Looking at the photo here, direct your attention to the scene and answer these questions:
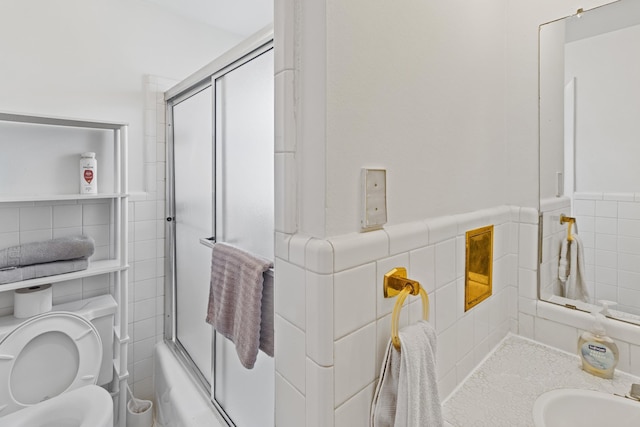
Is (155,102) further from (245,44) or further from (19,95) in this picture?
(245,44)

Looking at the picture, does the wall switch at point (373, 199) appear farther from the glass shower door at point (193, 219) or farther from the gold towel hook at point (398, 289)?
the glass shower door at point (193, 219)

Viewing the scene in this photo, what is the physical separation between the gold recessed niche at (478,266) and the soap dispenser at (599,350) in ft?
0.91

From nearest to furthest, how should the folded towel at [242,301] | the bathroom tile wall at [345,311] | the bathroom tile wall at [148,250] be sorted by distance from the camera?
the bathroom tile wall at [345,311], the folded towel at [242,301], the bathroom tile wall at [148,250]

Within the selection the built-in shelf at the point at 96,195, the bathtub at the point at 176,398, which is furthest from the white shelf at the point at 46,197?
the bathtub at the point at 176,398

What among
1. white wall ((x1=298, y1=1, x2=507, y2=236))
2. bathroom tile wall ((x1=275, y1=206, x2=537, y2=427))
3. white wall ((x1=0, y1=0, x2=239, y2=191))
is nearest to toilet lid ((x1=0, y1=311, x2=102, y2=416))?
white wall ((x1=0, y1=0, x2=239, y2=191))

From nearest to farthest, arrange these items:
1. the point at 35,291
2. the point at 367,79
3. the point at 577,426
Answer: the point at 367,79 → the point at 577,426 → the point at 35,291

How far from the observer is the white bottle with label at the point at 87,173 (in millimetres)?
1553

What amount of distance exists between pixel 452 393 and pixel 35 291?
1728mm

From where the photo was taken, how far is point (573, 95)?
0.98 m

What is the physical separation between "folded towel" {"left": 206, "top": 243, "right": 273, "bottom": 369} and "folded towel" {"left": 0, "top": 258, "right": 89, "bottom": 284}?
0.74m

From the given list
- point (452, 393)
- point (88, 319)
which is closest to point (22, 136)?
point (88, 319)

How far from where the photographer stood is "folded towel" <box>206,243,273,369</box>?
98 centimetres

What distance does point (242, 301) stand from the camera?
3.43 ft

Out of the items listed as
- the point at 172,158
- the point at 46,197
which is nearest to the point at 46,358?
the point at 46,197
